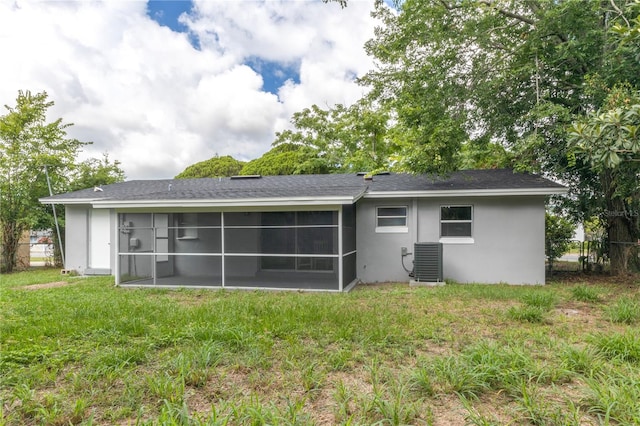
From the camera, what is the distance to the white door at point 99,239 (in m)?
11.7

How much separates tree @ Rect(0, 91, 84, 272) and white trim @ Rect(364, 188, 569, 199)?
12225 mm

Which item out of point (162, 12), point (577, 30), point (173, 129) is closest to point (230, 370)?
point (162, 12)

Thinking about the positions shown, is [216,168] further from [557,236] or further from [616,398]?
[616,398]

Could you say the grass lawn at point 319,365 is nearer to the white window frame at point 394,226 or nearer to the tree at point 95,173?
the white window frame at point 394,226

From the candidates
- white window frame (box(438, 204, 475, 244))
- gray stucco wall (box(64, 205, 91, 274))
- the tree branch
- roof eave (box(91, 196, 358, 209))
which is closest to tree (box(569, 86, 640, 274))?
the tree branch

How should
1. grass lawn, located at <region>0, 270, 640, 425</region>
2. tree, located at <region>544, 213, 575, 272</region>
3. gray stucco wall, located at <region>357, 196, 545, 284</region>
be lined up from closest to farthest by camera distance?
1. grass lawn, located at <region>0, 270, 640, 425</region>
2. gray stucco wall, located at <region>357, 196, 545, 284</region>
3. tree, located at <region>544, 213, 575, 272</region>

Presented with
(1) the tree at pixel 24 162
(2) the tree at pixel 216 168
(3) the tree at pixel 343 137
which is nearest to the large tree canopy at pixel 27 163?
(1) the tree at pixel 24 162

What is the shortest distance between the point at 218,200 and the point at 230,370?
550cm

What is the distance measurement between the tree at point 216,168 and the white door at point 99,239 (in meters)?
20.3

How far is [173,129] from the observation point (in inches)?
578

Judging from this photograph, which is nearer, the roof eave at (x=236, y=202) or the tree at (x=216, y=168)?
the roof eave at (x=236, y=202)

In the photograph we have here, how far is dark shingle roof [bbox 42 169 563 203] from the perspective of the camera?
348 inches

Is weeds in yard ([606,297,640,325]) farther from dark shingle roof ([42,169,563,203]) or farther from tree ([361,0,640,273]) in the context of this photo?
tree ([361,0,640,273])

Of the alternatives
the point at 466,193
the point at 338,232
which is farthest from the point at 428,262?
the point at 338,232
